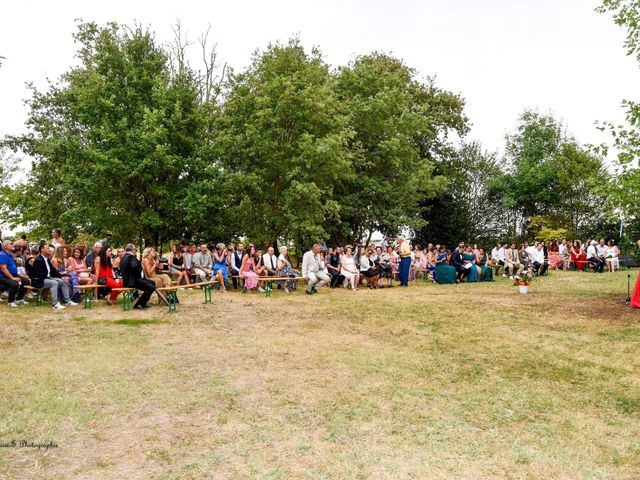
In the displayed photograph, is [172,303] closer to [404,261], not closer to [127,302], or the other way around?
[127,302]

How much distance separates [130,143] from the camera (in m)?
16.0

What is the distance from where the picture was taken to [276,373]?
576 cm

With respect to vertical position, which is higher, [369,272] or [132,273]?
[132,273]

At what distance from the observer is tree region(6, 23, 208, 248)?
1609 centimetres

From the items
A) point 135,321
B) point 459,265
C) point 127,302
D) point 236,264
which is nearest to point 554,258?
point 459,265

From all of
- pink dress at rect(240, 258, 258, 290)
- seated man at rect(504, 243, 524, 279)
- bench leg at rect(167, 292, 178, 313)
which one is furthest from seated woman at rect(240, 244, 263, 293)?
seated man at rect(504, 243, 524, 279)

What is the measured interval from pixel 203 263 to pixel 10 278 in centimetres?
515

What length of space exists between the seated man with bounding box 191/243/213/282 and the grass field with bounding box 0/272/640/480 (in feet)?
14.3

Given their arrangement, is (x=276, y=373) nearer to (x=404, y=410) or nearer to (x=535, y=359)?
(x=404, y=410)

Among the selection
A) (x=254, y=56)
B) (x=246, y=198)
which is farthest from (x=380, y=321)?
(x=254, y=56)

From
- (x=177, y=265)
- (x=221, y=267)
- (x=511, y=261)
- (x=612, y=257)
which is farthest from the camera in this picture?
(x=612, y=257)

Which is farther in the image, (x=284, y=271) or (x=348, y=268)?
(x=348, y=268)

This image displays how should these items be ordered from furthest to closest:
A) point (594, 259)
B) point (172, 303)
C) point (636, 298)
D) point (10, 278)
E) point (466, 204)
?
point (466, 204) → point (594, 259) → point (636, 298) → point (172, 303) → point (10, 278)

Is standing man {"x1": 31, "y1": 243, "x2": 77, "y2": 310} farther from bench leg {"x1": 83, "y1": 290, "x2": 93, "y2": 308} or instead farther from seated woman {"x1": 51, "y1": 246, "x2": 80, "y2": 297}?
bench leg {"x1": 83, "y1": 290, "x2": 93, "y2": 308}
